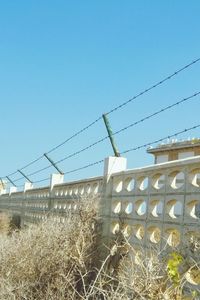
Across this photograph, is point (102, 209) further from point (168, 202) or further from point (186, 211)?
point (186, 211)

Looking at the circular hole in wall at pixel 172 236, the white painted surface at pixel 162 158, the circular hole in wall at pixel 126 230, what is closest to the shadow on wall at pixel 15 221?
the circular hole in wall at pixel 126 230

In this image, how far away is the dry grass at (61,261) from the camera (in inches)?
243

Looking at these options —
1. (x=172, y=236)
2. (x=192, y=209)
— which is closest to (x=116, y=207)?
(x=172, y=236)

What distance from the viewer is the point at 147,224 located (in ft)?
20.2

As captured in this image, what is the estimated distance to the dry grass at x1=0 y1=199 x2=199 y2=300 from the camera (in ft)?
20.3

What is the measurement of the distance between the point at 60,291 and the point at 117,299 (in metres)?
1.99

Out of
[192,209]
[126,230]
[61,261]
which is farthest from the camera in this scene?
[126,230]

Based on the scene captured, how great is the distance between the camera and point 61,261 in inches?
264

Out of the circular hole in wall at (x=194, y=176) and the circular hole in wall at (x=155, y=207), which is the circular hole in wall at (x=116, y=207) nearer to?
the circular hole in wall at (x=155, y=207)

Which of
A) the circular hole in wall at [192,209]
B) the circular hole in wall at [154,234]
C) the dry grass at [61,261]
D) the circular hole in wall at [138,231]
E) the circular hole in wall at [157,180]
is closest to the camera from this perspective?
the circular hole in wall at [192,209]

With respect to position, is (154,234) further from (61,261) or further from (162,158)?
(162,158)

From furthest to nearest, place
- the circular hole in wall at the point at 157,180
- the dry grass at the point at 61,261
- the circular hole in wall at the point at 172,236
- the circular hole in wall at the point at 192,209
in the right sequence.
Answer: the dry grass at the point at 61,261, the circular hole in wall at the point at 157,180, the circular hole in wall at the point at 172,236, the circular hole in wall at the point at 192,209

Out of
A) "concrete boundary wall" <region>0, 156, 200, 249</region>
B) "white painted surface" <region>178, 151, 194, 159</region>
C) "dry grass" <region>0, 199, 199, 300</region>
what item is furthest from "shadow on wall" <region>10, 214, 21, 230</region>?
"white painted surface" <region>178, 151, 194, 159</region>

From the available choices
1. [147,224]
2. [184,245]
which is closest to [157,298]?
[184,245]
